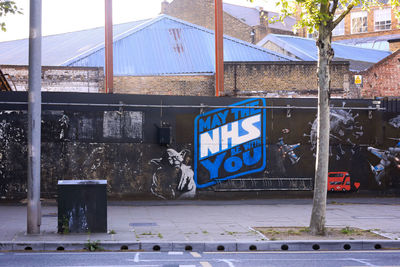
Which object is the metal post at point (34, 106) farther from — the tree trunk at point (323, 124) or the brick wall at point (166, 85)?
the brick wall at point (166, 85)

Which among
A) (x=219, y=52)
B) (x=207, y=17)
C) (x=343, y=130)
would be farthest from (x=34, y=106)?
(x=207, y=17)

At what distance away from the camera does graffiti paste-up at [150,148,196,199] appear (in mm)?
17484

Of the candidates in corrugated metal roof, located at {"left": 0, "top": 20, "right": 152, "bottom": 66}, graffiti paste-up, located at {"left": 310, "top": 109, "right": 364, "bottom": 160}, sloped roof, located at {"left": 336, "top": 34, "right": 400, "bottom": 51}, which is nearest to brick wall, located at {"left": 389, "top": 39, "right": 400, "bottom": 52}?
sloped roof, located at {"left": 336, "top": 34, "right": 400, "bottom": 51}

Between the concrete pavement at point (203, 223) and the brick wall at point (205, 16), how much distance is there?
1323 inches

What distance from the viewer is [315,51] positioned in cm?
3969

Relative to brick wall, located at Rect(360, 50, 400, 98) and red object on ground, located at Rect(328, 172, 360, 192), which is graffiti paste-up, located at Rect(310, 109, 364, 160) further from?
brick wall, located at Rect(360, 50, 400, 98)

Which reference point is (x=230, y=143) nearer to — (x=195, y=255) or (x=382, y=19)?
(x=195, y=255)

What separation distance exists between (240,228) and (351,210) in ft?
17.0

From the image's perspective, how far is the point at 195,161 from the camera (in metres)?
17.8

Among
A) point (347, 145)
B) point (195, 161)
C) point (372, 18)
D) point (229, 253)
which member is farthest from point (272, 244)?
point (372, 18)

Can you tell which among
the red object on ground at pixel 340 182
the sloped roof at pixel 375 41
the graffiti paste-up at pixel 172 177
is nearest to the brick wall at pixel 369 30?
the sloped roof at pixel 375 41

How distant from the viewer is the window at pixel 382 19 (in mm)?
58094

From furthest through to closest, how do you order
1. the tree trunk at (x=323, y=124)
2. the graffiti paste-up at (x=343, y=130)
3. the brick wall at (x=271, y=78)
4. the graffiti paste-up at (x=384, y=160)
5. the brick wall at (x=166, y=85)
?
1. the brick wall at (x=166, y=85)
2. the brick wall at (x=271, y=78)
3. the graffiti paste-up at (x=384, y=160)
4. the graffiti paste-up at (x=343, y=130)
5. the tree trunk at (x=323, y=124)

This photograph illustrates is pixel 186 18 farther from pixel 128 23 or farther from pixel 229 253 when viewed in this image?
pixel 229 253
